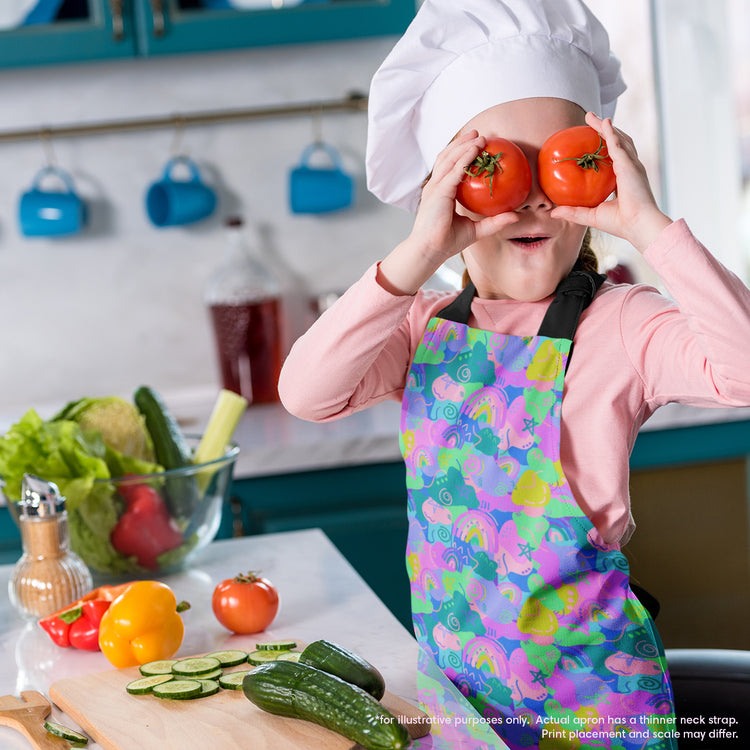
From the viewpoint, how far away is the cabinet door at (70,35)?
83.9 inches

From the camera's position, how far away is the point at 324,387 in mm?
1092

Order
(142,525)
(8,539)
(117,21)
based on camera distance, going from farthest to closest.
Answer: (117,21)
(8,539)
(142,525)

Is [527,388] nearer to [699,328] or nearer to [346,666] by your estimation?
[699,328]

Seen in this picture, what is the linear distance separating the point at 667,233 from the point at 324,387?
0.39m

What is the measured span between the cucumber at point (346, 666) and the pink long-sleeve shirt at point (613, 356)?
0.30m

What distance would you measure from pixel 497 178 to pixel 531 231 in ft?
0.34

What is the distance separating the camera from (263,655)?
3.28ft

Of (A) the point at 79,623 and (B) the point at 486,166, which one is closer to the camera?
(B) the point at 486,166

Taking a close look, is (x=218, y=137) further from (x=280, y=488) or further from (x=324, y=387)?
(x=324, y=387)

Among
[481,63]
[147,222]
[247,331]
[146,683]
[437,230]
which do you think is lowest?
[247,331]

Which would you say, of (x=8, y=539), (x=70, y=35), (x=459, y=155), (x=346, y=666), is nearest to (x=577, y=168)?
(x=459, y=155)

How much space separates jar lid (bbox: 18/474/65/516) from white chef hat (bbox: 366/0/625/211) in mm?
559

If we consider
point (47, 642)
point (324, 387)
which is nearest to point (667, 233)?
point (324, 387)

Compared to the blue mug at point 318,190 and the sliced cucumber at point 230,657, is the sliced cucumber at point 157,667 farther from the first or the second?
the blue mug at point 318,190
